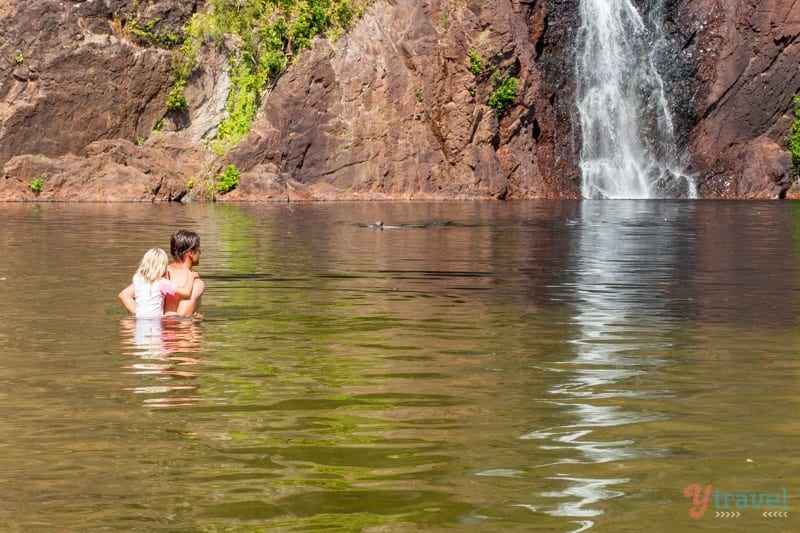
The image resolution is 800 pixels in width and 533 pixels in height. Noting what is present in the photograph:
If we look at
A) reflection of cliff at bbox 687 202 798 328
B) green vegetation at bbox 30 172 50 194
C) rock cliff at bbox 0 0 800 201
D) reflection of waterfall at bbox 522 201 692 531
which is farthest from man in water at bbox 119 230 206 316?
green vegetation at bbox 30 172 50 194

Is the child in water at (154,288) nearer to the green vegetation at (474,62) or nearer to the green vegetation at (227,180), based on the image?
the green vegetation at (227,180)

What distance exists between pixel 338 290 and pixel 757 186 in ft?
157

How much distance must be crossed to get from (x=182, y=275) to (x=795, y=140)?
54186 millimetres

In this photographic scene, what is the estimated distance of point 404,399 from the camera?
9508 mm

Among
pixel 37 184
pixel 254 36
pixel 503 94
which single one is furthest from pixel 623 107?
pixel 37 184

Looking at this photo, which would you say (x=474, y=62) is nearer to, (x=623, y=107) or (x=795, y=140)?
(x=623, y=107)

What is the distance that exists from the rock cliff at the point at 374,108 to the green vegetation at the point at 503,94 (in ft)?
0.78

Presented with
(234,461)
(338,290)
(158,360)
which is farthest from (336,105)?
(234,461)

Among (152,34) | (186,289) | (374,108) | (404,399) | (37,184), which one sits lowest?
(404,399)

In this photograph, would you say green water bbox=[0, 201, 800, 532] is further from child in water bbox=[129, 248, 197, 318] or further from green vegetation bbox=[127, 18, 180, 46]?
green vegetation bbox=[127, 18, 180, 46]

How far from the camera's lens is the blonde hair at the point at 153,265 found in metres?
14.1

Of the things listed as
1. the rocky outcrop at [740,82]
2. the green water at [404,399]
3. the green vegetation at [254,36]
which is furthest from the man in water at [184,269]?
the rocky outcrop at [740,82]

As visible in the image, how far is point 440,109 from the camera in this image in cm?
6112

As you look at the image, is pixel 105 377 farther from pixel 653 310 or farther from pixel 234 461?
pixel 653 310
